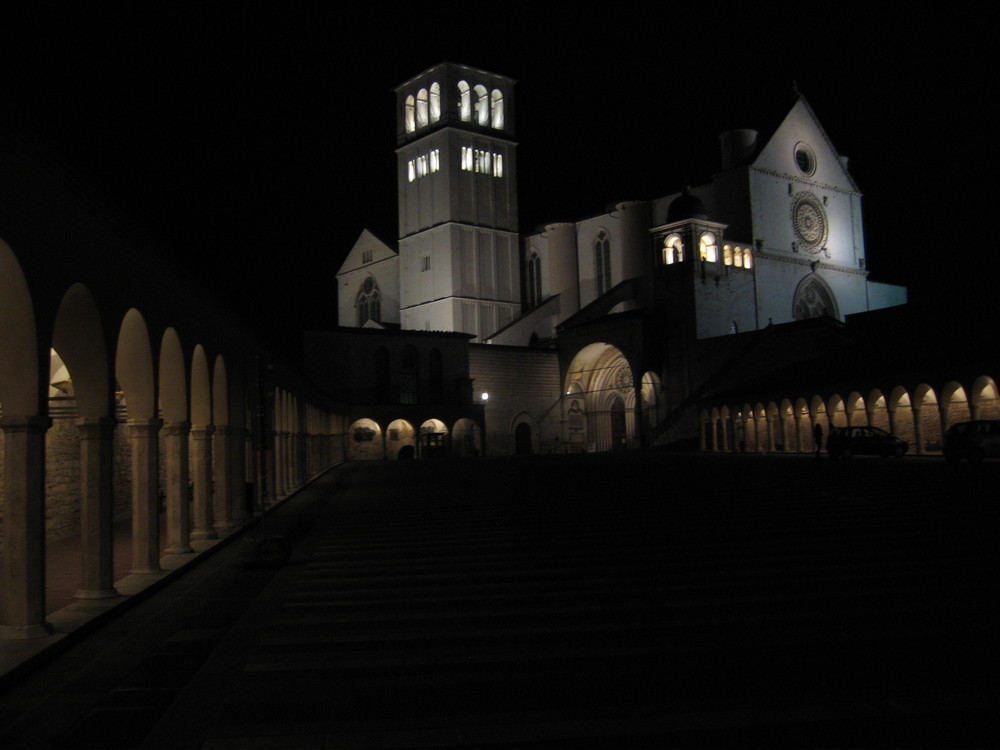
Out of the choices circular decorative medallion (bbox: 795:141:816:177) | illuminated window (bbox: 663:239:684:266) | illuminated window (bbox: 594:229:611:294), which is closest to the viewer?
illuminated window (bbox: 663:239:684:266)

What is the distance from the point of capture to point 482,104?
6475 centimetres

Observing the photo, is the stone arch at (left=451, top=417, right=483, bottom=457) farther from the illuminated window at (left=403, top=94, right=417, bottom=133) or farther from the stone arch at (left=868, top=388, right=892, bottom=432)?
the stone arch at (left=868, top=388, right=892, bottom=432)

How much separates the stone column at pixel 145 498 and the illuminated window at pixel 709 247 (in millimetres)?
44269

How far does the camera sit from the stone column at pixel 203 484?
1473 centimetres

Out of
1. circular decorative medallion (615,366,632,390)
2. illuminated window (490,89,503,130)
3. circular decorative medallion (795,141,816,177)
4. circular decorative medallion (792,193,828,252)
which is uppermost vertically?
illuminated window (490,89,503,130)

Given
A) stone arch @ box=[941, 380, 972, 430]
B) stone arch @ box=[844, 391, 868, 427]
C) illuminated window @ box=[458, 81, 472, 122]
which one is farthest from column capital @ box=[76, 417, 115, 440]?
illuminated window @ box=[458, 81, 472, 122]

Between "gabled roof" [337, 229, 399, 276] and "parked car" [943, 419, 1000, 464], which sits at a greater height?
"gabled roof" [337, 229, 399, 276]

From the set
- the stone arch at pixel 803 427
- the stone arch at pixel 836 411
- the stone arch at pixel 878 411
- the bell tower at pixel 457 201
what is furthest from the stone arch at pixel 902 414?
the bell tower at pixel 457 201

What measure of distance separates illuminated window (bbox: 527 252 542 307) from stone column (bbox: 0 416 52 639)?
58.8m

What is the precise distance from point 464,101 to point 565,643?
60.2 metres

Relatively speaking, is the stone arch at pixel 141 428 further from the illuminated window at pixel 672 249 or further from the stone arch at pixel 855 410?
the illuminated window at pixel 672 249

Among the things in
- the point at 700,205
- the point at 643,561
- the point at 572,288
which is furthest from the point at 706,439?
the point at 643,561

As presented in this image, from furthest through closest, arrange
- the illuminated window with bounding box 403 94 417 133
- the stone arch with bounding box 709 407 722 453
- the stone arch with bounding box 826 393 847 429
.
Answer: the illuminated window with bounding box 403 94 417 133
the stone arch with bounding box 709 407 722 453
the stone arch with bounding box 826 393 847 429

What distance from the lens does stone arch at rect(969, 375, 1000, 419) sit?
2795 cm
